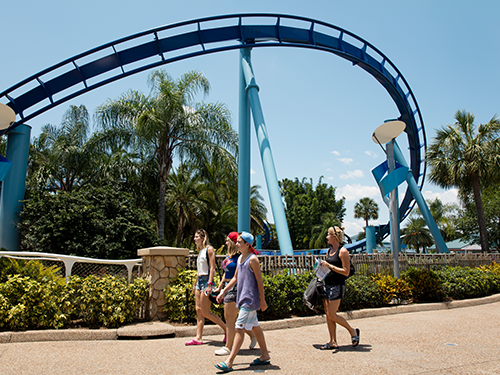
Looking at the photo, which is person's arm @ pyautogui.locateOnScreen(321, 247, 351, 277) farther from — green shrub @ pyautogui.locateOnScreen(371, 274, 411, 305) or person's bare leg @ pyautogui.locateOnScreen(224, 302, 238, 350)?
green shrub @ pyautogui.locateOnScreen(371, 274, 411, 305)

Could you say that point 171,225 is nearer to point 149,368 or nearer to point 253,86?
point 253,86

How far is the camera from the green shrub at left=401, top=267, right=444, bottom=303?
364 inches

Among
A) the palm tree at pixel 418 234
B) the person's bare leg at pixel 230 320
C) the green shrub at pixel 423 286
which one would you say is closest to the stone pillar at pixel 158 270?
the person's bare leg at pixel 230 320

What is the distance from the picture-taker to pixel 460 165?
23.2 metres

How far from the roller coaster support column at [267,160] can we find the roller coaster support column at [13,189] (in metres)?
7.90

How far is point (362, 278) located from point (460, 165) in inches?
718

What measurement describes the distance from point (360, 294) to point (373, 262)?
8.43 ft

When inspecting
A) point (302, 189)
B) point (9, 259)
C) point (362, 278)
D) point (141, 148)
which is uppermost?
point (302, 189)

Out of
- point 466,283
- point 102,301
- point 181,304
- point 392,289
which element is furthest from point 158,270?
point 466,283

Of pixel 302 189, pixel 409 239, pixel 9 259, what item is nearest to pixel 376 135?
pixel 9 259

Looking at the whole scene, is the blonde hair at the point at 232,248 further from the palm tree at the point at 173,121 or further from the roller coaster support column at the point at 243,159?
the palm tree at the point at 173,121

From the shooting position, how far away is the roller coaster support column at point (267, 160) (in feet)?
33.7

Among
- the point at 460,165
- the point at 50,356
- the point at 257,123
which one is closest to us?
the point at 50,356

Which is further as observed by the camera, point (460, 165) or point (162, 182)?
point (460, 165)
